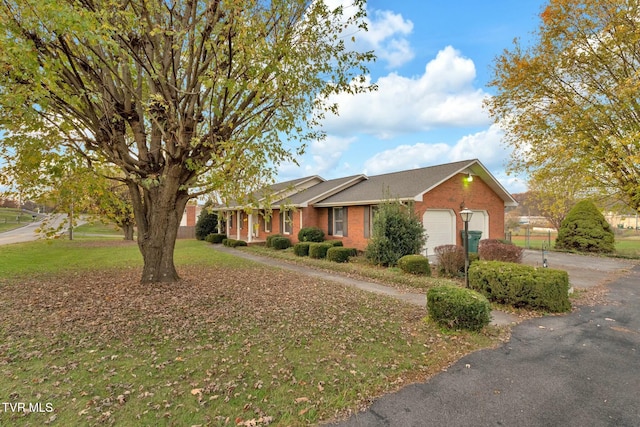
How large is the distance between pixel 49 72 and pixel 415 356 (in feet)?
25.2

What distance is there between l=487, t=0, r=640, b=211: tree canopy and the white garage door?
4.58m

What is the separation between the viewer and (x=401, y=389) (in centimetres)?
388

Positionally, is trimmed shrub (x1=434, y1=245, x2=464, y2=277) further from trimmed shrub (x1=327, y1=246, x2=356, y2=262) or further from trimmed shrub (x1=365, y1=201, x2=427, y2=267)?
trimmed shrub (x1=327, y1=246, x2=356, y2=262)

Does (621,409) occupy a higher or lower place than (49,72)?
lower

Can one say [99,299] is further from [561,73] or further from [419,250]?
[561,73]

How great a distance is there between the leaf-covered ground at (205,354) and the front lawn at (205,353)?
0.06ft

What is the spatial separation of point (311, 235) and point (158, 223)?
10.3 meters

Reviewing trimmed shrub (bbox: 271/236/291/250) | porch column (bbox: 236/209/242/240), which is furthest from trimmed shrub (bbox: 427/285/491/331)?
porch column (bbox: 236/209/242/240)

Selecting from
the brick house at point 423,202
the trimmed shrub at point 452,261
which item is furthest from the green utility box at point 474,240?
the trimmed shrub at point 452,261

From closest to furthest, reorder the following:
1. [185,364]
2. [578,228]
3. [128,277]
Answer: [185,364], [128,277], [578,228]

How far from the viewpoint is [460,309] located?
18.8 feet

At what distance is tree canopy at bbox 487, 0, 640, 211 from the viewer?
12820mm

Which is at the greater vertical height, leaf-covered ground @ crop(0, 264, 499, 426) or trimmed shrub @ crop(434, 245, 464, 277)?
trimmed shrub @ crop(434, 245, 464, 277)

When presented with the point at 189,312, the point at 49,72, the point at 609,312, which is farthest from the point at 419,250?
the point at 49,72
